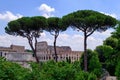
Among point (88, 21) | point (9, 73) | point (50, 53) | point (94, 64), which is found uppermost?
point (88, 21)

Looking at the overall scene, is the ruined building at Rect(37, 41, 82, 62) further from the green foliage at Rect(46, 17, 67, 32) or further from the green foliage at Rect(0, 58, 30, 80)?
the green foliage at Rect(0, 58, 30, 80)

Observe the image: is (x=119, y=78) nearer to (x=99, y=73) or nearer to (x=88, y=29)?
(x=99, y=73)

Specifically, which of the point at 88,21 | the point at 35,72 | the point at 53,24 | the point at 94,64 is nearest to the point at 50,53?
the point at 53,24

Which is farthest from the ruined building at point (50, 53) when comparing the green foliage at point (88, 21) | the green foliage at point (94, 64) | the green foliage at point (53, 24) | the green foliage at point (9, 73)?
the green foliage at point (9, 73)

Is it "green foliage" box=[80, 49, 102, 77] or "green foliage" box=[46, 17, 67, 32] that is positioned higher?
"green foliage" box=[46, 17, 67, 32]

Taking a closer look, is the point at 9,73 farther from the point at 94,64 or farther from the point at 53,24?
the point at 53,24

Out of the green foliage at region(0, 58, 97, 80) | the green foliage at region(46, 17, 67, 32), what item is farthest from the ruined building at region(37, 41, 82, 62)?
the green foliage at region(0, 58, 97, 80)

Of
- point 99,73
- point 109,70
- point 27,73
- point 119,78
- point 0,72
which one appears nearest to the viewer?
point 0,72

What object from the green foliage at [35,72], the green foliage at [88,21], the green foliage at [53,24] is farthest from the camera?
the green foliage at [53,24]

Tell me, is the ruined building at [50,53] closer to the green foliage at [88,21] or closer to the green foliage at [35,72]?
the green foliage at [88,21]

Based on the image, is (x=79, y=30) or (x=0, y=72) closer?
(x=0, y=72)

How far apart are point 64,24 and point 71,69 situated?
2379 cm

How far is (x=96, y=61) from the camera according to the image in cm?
2627

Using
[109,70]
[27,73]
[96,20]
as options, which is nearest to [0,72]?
[27,73]
